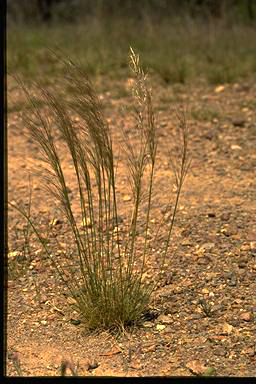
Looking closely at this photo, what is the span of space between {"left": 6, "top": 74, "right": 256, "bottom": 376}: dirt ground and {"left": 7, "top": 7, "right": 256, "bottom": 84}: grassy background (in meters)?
1.63

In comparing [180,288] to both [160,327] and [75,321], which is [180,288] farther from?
[75,321]

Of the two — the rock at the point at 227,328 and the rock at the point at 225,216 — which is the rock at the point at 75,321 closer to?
the rock at the point at 227,328

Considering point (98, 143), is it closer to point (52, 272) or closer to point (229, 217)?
point (52, 272)

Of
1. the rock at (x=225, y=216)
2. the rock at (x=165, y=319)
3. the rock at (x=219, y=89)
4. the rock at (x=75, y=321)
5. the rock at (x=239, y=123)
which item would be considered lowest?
the rock at (x=75, y=321)

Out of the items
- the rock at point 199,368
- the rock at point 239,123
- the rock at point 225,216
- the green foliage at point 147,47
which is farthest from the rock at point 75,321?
the green foliage at point 147,47

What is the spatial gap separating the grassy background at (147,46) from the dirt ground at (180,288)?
1632 millimetres

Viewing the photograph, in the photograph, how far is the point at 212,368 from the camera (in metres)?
2.78

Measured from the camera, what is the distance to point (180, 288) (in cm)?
337

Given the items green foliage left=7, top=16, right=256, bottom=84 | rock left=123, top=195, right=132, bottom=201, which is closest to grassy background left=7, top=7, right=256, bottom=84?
green foliage left=7, top=16, right=256, bottom=84

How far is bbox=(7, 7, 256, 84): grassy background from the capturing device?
6730 mm

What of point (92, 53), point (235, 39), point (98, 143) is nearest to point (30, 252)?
point (98, 143)

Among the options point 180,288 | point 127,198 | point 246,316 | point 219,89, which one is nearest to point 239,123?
point 219,89

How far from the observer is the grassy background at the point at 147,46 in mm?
6730

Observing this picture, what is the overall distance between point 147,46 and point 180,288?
488 cm
